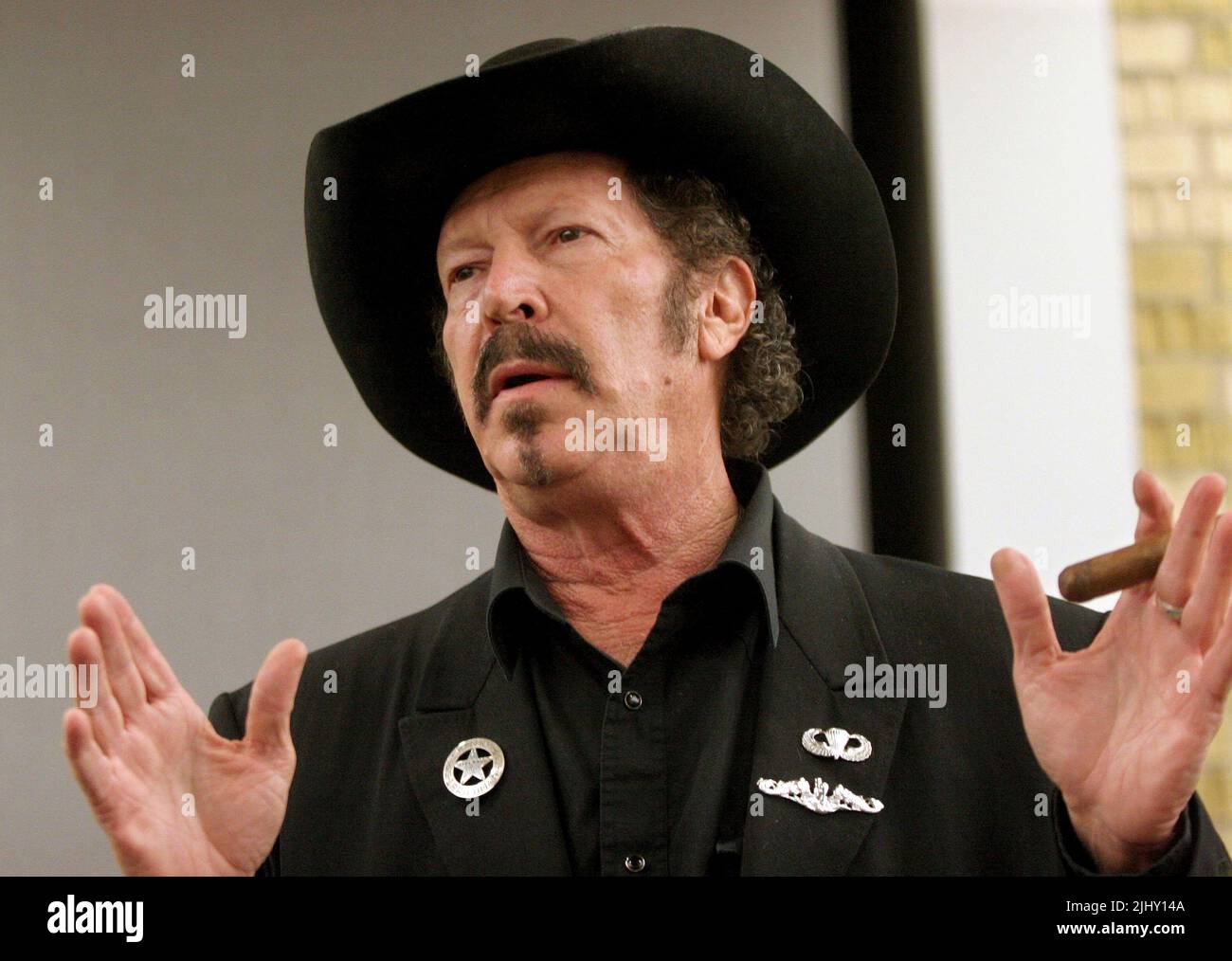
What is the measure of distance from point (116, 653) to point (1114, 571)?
4.42ft

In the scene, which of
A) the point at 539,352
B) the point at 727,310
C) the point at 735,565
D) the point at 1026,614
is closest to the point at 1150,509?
the point at 1026,614

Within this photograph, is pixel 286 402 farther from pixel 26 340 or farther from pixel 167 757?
pixel 167 757

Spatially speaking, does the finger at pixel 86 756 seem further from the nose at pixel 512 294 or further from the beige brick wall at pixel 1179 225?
the beige brick wall at pixel 1179 225

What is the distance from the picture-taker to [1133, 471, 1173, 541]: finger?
2.08m

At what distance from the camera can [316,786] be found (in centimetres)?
220

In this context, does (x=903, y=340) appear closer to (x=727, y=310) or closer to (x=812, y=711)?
(x=727, y=310)

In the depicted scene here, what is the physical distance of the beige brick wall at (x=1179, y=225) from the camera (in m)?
2.40

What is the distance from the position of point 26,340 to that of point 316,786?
2.73 ft

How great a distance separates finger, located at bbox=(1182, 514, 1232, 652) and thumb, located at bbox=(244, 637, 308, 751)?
118 centimetres

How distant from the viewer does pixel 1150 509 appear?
2098 mm

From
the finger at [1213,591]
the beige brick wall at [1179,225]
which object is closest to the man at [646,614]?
the finger at [1213,591]

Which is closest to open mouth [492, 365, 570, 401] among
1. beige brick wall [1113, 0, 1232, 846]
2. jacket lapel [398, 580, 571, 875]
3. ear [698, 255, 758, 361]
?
ear [698, 255, 758, 361]

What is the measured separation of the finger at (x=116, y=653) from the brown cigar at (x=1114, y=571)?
51.2 inches

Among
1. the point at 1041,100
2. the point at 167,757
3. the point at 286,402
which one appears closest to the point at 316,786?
the point at 167,757
